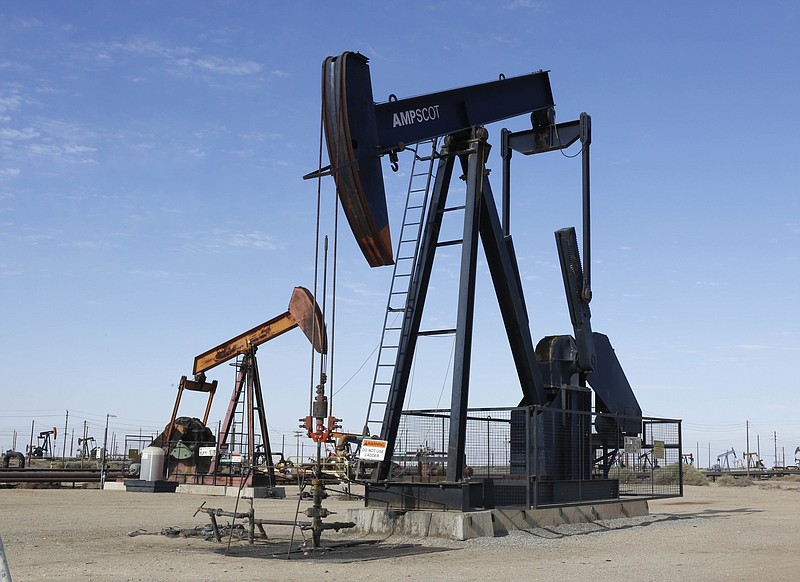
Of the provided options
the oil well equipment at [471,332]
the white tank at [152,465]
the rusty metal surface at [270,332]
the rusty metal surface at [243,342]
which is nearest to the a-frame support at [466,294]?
the oil well equipment at [471,332]

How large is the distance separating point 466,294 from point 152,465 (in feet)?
50.4

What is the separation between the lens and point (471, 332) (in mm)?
11250

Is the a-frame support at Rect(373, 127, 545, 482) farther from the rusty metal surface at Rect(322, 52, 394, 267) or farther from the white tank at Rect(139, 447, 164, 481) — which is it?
the white tank at Rect(139, 447, 164, 481)

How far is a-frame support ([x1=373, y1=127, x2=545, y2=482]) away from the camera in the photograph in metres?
11.0

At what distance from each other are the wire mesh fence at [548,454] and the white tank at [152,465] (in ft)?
44.9

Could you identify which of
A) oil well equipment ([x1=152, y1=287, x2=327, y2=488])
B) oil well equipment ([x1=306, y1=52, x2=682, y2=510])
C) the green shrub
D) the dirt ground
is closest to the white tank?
oil well equipment ([x1=152, y1=287, x2=327, y2=488])

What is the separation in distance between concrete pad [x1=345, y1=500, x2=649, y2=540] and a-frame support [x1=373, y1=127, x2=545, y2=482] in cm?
53

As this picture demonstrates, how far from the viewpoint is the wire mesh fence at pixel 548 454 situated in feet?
38.3

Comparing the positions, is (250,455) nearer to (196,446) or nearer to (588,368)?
(196,446)

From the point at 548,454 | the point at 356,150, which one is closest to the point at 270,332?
the point at 548,454

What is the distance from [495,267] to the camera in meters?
12.6

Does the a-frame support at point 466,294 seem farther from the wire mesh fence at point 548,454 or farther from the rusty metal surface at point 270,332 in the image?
the rusty metal surface at point 270,332

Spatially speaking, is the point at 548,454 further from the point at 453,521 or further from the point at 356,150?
the point at 356,150

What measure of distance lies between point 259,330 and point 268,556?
15092 millimetres
